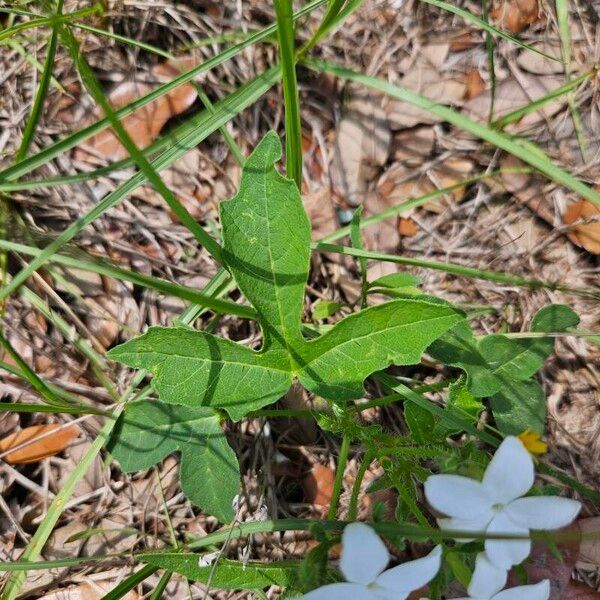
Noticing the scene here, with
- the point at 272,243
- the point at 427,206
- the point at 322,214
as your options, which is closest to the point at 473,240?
the point at 427,206

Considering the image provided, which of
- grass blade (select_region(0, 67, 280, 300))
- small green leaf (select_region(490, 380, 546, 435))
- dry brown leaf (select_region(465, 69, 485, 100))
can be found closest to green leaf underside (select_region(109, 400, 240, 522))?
grass blade (select_region(0, 67, 280, 300))

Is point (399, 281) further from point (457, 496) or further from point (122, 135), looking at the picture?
point (122, 135)

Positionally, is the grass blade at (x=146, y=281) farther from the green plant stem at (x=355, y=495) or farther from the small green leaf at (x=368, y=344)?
the green plant stem at (x=355, y=495)

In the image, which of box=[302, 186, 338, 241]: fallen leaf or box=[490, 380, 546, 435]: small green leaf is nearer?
box=[490, 380, 546, 435]: small green leaf

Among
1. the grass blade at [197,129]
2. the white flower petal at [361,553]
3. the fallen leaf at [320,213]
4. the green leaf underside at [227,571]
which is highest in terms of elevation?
the grass blade at [197,129]

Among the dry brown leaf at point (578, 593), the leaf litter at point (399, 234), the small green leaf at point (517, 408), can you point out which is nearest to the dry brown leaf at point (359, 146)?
the leaf litter at point (399, 234)

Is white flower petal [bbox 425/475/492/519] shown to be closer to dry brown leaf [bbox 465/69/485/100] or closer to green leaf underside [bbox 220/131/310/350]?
green leaf underside [bbox 220/131/310/350]

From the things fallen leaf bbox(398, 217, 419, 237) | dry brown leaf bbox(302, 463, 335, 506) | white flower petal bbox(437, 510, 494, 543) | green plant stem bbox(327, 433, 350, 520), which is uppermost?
fallen leaf bbox(398, 217, 419, 237)
